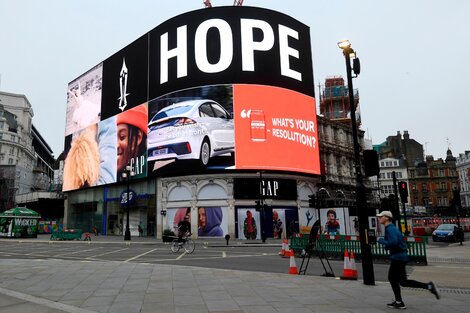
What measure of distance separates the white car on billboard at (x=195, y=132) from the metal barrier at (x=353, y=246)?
20.9m

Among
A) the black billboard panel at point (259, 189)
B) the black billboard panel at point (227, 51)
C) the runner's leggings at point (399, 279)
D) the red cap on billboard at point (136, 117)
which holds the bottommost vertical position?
the runner's leggings at point (399, 279)

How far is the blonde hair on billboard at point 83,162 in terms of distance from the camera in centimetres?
5328

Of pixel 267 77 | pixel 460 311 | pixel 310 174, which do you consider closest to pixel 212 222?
pixel 310 174

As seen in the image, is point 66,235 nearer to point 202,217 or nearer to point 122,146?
point 202,217

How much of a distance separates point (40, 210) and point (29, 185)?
26665 millimetres

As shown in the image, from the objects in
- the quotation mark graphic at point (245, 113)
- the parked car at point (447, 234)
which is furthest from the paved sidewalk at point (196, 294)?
the quotation mark graphic at point (245, 113)

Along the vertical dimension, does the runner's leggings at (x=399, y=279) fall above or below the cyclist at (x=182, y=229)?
below

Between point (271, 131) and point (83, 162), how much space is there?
30324 mm

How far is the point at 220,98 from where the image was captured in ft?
132

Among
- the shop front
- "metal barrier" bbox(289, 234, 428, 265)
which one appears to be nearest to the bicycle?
"metal barrier" bbox(289, 234, 428, 265)

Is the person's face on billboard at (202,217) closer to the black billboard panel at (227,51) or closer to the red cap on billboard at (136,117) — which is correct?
the red cap on billboard at (136,117)

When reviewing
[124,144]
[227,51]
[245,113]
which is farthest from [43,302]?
[124,144]

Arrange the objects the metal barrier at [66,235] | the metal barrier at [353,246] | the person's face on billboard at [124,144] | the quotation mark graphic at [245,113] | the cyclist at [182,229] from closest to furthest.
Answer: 1. the metal barrier at [353,246]
2. the cyclist at [182,229]
3. the metal barrier at [66,235]
4. the quotation mark graphic at [245,113]
5. the person's face on billboard at [124,144]

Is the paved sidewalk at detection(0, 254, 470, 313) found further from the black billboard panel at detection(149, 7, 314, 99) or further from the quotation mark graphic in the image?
the black billboard panel at detection(149, 7, 314, 99)
